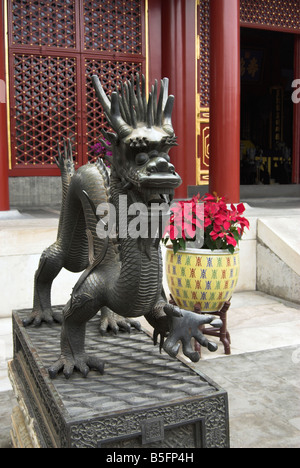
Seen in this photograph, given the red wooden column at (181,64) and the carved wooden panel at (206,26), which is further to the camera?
the carved wooden panel at (206,26)

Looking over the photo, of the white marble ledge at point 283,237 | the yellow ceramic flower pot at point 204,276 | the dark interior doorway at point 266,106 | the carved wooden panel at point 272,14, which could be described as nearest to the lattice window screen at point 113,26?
the carved wooden panel at point 272,14

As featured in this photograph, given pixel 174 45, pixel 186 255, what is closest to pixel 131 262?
pixel 186 255

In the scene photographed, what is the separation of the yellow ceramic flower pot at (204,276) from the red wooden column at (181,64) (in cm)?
370

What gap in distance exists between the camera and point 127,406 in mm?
1414

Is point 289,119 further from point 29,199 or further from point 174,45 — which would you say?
point 29,199

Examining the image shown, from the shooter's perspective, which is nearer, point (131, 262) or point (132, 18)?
point (131, 262)

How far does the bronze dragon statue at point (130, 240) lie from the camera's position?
4.57ft

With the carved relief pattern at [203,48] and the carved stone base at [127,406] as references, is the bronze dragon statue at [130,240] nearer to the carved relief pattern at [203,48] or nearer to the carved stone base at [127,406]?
the carved stone base at [127,406]

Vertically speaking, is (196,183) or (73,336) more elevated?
(196,183)

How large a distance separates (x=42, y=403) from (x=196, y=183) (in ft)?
19.8

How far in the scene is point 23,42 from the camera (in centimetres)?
656

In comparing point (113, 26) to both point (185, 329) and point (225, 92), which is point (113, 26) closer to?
point (225, 92)

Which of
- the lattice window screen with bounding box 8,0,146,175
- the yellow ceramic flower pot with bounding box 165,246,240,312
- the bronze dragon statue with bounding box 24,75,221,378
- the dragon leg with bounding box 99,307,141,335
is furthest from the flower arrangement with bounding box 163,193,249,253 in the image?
the lattice window screen with bounding box 8,0,146,175
